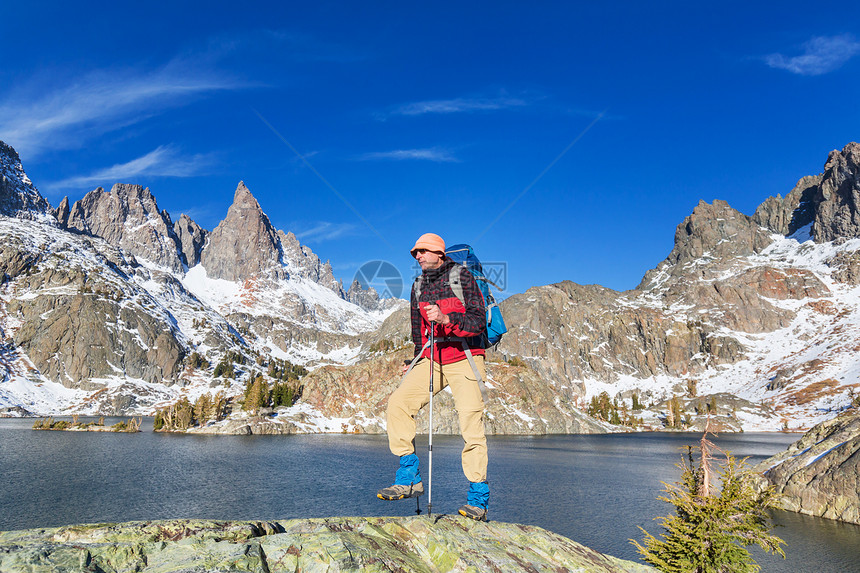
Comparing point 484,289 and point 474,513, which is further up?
point 484,289

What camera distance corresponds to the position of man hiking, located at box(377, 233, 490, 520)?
1001cm

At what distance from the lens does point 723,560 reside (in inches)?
648

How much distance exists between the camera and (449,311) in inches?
400

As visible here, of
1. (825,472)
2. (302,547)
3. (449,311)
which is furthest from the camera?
(825,472)

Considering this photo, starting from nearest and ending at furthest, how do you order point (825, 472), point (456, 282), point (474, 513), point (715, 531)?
point (474, 513) → point (456, 282) → point (715, 531) → point (825, 472)

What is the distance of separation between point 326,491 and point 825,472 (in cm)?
4809

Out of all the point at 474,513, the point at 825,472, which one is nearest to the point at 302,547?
the point at 474,513

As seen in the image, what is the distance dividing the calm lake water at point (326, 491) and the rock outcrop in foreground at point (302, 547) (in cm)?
2937

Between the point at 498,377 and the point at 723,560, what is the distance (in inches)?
6179

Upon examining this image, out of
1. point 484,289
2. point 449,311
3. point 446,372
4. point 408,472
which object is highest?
point 484,289

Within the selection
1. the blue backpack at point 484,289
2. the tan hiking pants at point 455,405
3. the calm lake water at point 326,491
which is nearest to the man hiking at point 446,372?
the tan hiking pants at point 455,405

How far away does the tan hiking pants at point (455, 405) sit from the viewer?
33.0 feet

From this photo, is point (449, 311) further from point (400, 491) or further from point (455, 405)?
point (400, 491)

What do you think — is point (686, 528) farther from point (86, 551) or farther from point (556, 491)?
point (556, 491)
